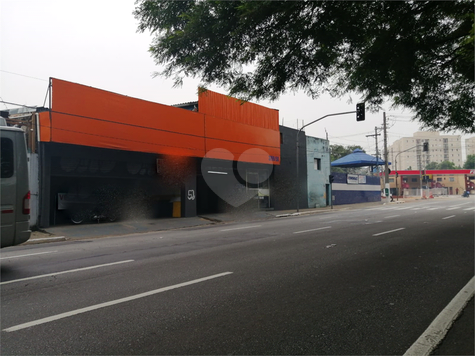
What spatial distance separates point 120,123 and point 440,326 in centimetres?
1565

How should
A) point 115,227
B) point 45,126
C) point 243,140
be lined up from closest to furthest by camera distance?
point 45,126, point 115,227, point 243,140

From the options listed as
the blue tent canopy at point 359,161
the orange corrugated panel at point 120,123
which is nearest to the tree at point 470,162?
the blue tent canopy at point 359,161

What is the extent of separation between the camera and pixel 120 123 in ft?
55.2

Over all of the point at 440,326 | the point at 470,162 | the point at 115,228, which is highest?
the point at 470,162

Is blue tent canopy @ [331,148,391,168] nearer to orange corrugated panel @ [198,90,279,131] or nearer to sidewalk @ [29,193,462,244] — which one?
orange corrugated panel @ [198,90,279,131]

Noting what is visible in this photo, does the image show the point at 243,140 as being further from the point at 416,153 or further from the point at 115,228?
the point at 416,153

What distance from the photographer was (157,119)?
60.4 feet

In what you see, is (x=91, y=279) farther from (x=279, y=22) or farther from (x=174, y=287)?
(x=279, y=22)

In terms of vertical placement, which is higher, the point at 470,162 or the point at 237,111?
the point at 470,162

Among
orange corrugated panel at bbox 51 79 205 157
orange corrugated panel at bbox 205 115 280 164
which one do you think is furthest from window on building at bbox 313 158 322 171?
orange corrugated panel at bbox 51 79 205 157

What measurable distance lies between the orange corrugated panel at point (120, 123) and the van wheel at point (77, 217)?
11.6 ft

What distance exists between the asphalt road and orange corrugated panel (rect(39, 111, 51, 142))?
699 cm

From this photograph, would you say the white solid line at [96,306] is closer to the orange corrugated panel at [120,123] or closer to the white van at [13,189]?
the white van at [13,189]

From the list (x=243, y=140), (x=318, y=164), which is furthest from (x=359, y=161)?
(x=243, y=140)
